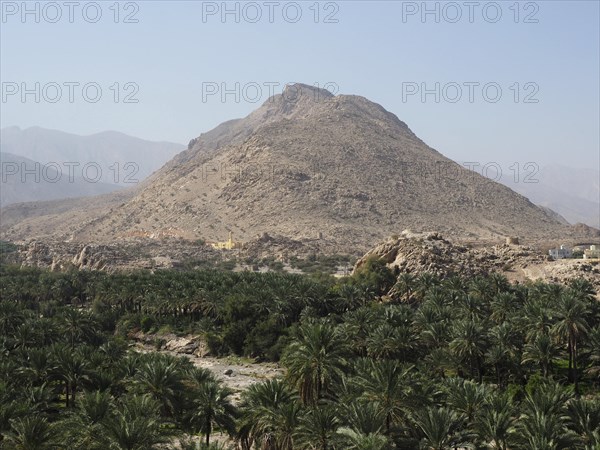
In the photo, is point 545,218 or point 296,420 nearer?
point 296,420

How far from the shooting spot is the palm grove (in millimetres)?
24234

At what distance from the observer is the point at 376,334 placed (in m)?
39.2

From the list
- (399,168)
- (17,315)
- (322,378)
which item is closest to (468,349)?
(322,378)

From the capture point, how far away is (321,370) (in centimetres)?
2980

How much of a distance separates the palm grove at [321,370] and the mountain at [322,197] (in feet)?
203

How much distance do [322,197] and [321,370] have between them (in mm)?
118612

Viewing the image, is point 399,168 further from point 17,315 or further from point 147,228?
point 17,315

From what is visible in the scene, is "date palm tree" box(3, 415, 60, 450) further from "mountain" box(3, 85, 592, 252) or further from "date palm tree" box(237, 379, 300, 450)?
"mountain" box(3, 85, 592, 252)

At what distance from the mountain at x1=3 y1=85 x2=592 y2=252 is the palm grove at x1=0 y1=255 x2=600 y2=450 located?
203 feet

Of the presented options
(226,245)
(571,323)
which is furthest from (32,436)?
(226,245)

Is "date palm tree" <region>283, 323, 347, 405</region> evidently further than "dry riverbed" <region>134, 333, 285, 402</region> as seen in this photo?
No

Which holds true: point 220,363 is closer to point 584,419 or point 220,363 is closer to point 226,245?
point 584,419

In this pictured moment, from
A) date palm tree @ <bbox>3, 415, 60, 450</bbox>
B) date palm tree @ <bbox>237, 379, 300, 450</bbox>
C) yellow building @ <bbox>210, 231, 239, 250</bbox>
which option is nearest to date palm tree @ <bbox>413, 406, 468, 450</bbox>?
date palm tree @ <bbox>237, 379, 300, 450</bbox>

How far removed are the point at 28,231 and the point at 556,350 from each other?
175 metres
